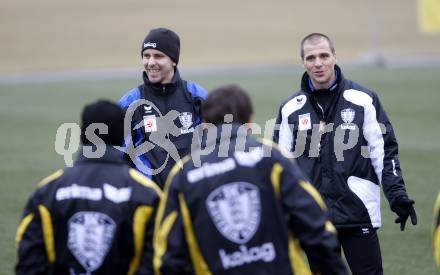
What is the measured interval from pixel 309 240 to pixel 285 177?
346 millimetres

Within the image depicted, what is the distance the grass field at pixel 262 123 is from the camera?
9930 millimetres

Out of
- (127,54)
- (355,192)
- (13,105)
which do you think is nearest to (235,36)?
(127,54)

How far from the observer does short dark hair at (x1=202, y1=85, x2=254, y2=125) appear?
458cm

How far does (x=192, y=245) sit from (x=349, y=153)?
2.21 meters

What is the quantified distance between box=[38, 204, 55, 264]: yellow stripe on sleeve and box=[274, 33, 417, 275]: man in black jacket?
2.41m

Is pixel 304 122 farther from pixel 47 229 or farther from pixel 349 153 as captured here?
pixel 47 229

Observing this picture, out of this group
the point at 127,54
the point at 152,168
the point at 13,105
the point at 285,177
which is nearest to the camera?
the point at 285,177

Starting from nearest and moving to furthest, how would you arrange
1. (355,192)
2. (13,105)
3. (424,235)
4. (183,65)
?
1. (355,192)
2. (424,235)
3. (13,105)
4. (183,65)

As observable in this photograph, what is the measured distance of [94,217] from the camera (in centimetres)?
458

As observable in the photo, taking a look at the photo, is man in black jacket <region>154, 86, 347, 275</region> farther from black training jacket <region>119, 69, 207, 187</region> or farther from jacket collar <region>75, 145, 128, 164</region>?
black training jacket <region>119, 69, 207, 187</region>

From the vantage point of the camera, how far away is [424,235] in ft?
33.2

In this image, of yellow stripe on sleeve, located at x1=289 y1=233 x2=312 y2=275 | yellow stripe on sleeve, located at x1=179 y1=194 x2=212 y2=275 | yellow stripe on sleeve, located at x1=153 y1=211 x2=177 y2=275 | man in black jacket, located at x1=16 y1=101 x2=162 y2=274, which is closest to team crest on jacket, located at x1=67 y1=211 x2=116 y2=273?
man in black jacket, located at x1=16 y1=101 x2=162 y2=274

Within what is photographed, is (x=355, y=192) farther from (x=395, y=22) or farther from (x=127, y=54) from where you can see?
(x=395, y=22)

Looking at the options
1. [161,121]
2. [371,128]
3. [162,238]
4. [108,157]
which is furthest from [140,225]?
[161,121]
